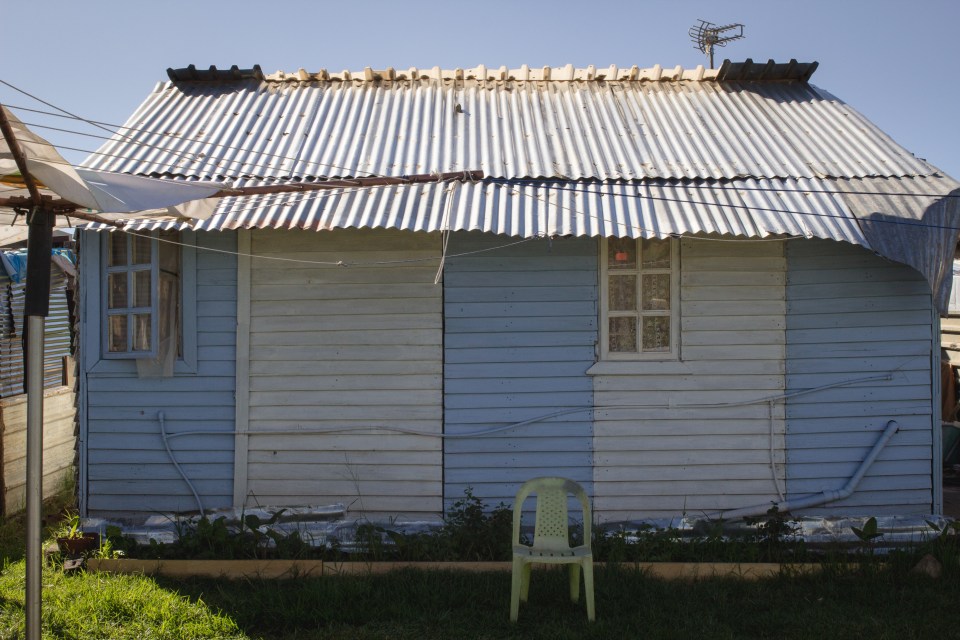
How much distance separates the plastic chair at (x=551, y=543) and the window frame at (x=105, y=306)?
11.3 feet

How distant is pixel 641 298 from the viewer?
736 cm

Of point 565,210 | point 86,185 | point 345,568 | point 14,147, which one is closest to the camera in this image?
point 14,147

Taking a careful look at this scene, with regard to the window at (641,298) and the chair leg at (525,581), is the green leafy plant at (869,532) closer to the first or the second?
the window at (641,298)

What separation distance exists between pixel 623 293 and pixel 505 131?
1963 millimetres

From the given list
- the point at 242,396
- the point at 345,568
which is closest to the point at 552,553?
the point at 345,568

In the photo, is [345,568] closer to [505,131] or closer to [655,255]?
[655,255]

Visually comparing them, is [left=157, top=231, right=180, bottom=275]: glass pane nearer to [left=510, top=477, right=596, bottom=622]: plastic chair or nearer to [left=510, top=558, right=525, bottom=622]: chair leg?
[left=510, top=477, right=596, bottom=622]: plastic chair

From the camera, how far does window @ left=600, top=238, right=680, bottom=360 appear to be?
7336 millimetres

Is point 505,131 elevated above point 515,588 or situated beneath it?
elevated above

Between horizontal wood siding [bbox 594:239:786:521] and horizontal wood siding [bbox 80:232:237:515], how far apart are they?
10.7 ft

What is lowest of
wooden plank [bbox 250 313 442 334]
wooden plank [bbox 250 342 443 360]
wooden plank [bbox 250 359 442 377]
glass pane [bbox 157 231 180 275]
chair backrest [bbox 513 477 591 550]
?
chair backrest [bbox 513 477 591 550]

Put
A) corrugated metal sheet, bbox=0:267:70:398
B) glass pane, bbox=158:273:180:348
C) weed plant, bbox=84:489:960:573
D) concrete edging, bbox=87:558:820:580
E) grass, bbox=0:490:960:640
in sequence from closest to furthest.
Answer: grass, bbox=0:490:960:640, concrete edging, bbox=87:558:820:580, weed plant, bbox=84:489:960:573, glass pane, bbox=158:273:180:348, corrugated metal sheet, bbox=0:267:70:398

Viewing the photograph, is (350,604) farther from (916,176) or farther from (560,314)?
(916,176)

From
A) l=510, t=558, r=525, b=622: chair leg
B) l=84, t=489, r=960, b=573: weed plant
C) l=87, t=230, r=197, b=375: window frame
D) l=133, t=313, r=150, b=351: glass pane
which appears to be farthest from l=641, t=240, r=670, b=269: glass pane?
l=133, t=313, r=150, b=351: glass pane
